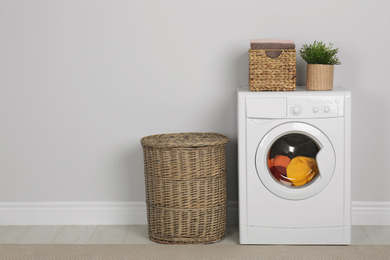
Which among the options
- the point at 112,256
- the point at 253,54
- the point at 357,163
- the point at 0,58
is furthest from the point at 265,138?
the point at 0,58

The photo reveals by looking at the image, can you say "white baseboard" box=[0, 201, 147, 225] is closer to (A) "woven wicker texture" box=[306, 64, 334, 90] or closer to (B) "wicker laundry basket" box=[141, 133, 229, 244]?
(B) "wicker laundry basket" box=[141, 133, 229, 244]

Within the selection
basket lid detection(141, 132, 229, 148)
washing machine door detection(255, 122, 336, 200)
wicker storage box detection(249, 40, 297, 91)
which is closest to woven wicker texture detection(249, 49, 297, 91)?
wicker storage box detection(249, 40, 297, 91)

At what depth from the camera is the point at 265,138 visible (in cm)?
269

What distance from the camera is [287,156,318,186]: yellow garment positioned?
8.96 ft

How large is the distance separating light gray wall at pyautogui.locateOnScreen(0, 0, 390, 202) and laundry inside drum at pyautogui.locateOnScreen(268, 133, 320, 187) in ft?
1.37

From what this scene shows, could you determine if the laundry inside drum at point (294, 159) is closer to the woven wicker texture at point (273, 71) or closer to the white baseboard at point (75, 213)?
the woven wicker texture at point (273, 71)

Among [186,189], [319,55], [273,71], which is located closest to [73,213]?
[186,189]

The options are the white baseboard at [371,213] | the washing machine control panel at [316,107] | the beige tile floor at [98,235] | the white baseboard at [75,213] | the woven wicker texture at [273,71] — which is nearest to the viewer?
the washing machine control panel at [316,107]

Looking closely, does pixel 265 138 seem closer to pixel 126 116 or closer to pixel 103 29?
pixel 126 116

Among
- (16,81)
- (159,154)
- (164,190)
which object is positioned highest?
(16,81)

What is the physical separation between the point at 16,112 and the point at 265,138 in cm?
142

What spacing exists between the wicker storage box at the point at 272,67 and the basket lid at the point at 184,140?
13.2 inches

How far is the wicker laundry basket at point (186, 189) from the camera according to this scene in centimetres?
274

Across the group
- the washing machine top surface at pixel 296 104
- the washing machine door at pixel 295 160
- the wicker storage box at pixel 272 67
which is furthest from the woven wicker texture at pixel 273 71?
the washing machine door at pixel 295 160
